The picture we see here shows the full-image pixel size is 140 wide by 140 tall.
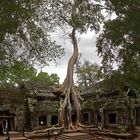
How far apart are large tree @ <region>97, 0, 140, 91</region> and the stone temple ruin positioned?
35.7ft

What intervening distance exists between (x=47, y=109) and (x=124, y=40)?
1866 cm

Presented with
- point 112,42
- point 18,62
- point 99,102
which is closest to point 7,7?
point 18,62

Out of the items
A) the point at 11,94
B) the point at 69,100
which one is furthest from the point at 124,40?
the point at 11,94

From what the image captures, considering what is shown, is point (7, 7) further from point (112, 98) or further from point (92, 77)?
point (92, 77)

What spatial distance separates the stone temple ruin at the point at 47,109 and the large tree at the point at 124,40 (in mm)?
10868

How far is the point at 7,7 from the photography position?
12.7m

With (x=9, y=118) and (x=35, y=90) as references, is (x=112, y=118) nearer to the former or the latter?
(x=35, y=90)

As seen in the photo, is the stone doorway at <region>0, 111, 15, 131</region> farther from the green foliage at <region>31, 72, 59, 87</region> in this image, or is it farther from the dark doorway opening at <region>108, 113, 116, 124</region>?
the green foliage at <region>31, 72, 59, 87</region>

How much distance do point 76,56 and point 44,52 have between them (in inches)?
521

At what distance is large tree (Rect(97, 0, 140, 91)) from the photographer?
51.2ft

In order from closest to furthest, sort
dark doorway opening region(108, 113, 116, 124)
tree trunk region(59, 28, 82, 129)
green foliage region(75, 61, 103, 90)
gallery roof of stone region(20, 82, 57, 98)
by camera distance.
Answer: tree trunk region(59, 28, 82, 129) < gallery roof of stone region(20, 82, 57, 98) < dark doorway opening region(108, 113, 116, 124) < green foliage region(75, 61, 103, 90)

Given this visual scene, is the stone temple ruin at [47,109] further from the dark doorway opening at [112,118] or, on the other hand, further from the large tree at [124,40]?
the large tree at [124,40]

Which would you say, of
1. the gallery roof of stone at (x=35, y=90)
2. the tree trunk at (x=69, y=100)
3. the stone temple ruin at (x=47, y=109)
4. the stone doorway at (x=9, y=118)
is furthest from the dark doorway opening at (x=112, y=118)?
the stone doorway at (x=9, y=118)

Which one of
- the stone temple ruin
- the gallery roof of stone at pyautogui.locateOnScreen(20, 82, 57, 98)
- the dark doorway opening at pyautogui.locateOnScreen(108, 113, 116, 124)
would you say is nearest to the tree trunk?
the stone temple ruin
